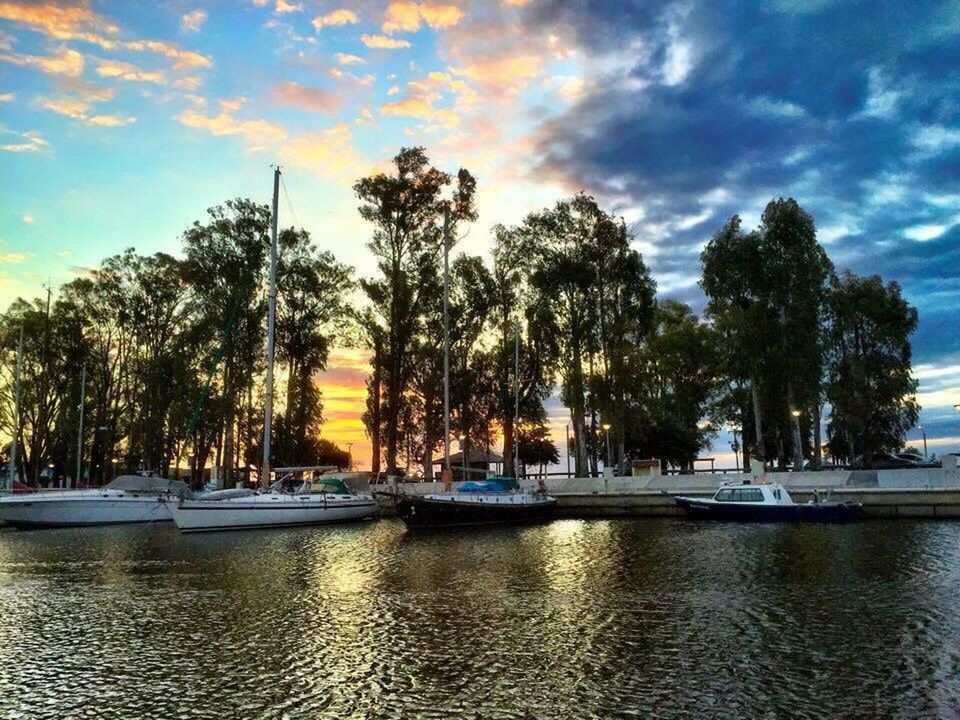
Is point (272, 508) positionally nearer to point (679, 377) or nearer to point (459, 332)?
point (459, 332)

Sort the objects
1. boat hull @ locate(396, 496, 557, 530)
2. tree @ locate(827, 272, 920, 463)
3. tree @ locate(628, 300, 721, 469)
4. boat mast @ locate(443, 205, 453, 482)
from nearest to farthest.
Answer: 1. boat hull @ locate(396, 496, 557, 530)
2. boat mast @ locate(443, 205, 453, 482)
3. tree @ locate(827, 272, 920, 463)
4. tree @ locate(628, 300, 721, 469)

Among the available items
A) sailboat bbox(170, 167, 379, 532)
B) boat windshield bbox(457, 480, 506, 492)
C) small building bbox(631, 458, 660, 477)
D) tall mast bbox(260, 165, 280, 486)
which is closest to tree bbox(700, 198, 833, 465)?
small building bbox(631, 458, 660, 477)

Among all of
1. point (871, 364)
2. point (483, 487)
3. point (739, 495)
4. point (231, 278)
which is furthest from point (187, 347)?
point (871, 364)

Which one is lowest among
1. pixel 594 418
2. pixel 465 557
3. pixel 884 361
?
pixel 465 557

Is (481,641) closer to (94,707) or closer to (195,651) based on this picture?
(195,651)

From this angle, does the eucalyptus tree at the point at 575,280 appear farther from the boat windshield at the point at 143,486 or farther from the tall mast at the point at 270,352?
the boat windshield at the point at 143,486

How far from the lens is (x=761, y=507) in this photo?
37.4 m

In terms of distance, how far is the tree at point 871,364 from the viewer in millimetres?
58719

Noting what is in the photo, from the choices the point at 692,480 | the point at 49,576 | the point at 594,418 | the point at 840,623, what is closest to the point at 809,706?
the point at 840,623

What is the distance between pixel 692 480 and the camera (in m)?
45.9

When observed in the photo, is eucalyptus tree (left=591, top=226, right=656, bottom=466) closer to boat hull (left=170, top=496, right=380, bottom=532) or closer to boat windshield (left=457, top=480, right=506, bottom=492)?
boat windshield (left=457, top=480, right=506, bottom=492)

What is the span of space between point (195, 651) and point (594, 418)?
152 ft

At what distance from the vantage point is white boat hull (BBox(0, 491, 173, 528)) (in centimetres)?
4122

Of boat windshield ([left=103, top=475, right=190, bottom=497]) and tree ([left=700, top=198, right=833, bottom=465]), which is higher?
tree ([left=700, top=198, right=833, bottom=465])
